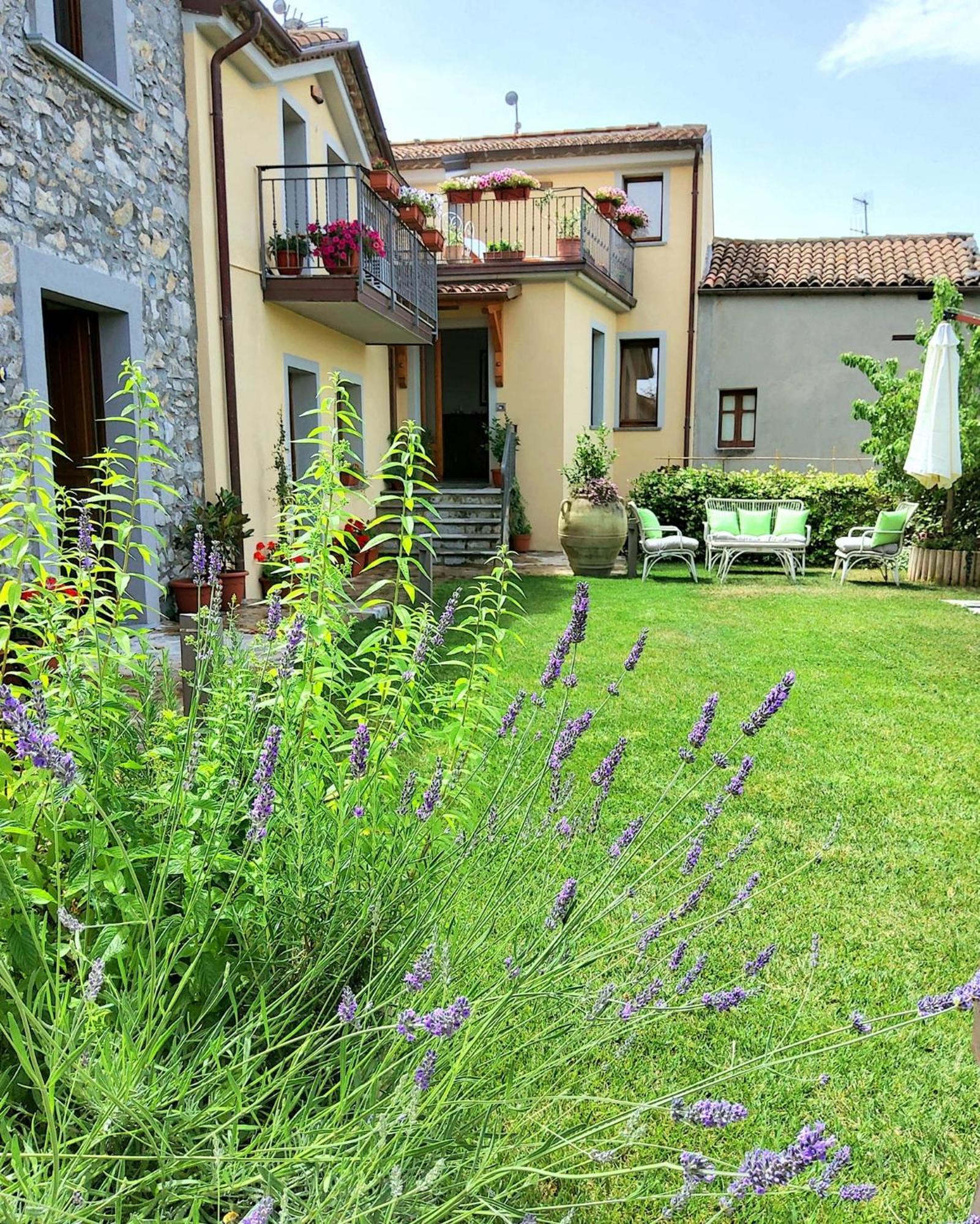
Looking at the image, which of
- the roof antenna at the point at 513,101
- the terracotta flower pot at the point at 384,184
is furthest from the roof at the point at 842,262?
the terracotta flower pot at the point at 384,184

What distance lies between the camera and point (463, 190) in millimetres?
14234

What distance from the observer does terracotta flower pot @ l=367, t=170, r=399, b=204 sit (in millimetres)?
10547

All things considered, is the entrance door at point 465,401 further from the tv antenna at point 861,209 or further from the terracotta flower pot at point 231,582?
the tv antenna at point 861,209

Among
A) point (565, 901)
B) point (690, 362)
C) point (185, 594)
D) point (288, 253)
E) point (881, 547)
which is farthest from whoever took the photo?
point (690, 362)

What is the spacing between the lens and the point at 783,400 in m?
16.7

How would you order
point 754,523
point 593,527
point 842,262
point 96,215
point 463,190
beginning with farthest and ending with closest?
1. point 842,262
2. point 463,190
3. point 754,523
4. point 593,527
5. point 96,215

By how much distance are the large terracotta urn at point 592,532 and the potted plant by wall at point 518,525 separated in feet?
6.07

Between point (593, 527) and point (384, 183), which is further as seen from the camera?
point (593, 527)

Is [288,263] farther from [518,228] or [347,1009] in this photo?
[347,1009]

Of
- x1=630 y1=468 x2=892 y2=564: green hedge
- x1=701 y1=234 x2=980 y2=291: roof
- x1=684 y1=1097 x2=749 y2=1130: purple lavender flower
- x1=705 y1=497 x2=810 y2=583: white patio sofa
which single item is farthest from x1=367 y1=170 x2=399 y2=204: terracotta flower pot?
x1=684 y1=1097 x2=749 y2=1130: purple lavender flower

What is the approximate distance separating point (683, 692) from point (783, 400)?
12578 millimetres

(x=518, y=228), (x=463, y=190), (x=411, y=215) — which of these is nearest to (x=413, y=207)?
(x=411, y=215)

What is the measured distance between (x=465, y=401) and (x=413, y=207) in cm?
639

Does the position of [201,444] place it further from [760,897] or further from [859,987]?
[859,987]
